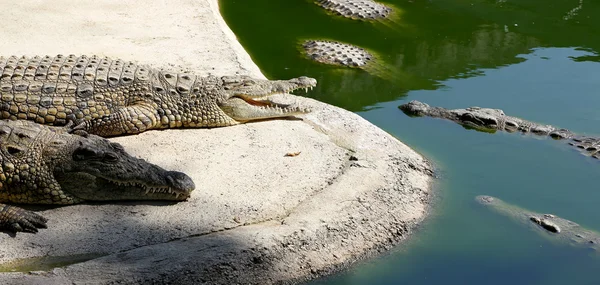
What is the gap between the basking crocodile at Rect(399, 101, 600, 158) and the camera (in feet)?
26.6

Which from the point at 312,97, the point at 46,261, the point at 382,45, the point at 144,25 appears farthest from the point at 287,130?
the point at 382,45

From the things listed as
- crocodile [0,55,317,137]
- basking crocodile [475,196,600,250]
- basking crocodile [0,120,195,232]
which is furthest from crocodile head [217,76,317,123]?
basking crocodile [475,196,600,250]

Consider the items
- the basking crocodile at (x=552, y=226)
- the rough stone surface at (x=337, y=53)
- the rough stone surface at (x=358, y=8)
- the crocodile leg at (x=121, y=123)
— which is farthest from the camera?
the rough stone surface at (x=358, y=8)

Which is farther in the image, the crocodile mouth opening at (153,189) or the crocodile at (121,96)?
the crocodile at (121,96)

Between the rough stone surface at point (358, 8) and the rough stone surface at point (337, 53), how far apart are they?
2.07 meters

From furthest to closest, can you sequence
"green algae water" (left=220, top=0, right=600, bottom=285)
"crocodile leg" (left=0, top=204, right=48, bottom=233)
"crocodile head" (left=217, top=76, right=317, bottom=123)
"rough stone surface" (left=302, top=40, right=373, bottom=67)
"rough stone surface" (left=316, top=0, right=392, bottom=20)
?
"rough stone surface" (left=316, top=0, right=392, bottom=20) < "rough stone surface" (left=302, top=40, right=373, bottom=67) < "crocodile head" (left=217, top=76, right=317, bottom=123) < "green algae water" (left=220, top=0, right=600, bottom=285) < "crocodile leg" (left=0, top=204, right=48, bottom=233)

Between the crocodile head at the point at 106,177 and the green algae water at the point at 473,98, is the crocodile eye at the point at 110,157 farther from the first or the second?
the green algae water at the point at 473,98

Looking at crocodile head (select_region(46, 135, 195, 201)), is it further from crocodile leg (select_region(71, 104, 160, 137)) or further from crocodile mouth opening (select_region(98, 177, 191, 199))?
crocodile leg (select_region(71, 104, 160, 137))

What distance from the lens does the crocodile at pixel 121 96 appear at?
664cm

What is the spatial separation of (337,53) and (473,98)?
7.06ft

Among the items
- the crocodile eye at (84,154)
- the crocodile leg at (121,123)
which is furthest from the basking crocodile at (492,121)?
the crocodile eye at (84,154)

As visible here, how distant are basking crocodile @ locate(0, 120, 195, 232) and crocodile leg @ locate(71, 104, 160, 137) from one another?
3.38 ft

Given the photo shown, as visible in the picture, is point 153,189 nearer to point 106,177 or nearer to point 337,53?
point 106,177

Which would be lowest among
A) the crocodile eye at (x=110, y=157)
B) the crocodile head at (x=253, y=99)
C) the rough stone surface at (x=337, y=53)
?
the rough stone surface at (x=337, y=53)
